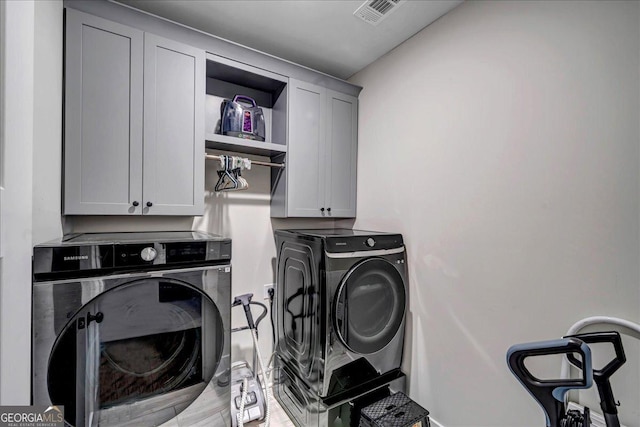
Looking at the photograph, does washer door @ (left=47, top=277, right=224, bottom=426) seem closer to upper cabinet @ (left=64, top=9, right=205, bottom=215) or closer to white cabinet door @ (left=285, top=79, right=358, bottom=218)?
upper cabinet @ (left=64, top=9, right=205, bottom=215)

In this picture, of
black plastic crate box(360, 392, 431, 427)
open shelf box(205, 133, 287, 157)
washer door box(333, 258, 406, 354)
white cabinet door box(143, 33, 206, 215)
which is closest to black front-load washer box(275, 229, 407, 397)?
washer door box(333, 258, 406, 354)

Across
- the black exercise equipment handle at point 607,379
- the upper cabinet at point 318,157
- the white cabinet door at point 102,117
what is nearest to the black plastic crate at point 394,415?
the black exercise equipment handle at point 607,379

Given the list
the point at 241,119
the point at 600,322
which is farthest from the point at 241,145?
the point at 600,322

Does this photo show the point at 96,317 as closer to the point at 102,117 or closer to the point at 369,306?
the point at 102,117

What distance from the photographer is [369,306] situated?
1.72 m

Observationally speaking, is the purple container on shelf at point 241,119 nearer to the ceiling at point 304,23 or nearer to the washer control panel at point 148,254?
the ceiling at point 304,23

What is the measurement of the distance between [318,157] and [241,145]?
1.93 feet

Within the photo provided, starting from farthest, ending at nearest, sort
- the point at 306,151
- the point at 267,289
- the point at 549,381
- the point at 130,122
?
the point at 267,289, the point at 306,151, the point at 130,122, the point at 549,381

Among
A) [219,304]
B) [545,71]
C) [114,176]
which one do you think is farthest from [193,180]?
[545,71]

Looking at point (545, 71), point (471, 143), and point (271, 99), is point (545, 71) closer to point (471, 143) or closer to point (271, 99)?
point (471, 143)

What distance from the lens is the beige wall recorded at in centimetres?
108

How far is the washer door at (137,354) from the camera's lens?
3.59 ft

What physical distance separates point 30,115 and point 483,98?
1897 mm

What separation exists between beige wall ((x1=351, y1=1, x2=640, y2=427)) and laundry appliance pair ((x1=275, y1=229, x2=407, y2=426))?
183mm
